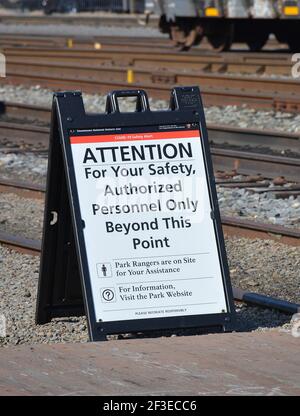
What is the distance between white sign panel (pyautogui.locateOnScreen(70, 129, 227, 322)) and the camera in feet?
20.0

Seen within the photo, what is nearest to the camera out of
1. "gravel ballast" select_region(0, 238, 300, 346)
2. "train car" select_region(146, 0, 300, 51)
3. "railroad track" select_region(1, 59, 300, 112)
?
"gravel ballast" select_region(0, 238, 300, 346)

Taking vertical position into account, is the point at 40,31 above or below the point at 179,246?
above

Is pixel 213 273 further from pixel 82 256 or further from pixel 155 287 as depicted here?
pixel 82 256

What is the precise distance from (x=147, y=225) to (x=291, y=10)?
18.0 meters

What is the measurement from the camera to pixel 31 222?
10.2 m

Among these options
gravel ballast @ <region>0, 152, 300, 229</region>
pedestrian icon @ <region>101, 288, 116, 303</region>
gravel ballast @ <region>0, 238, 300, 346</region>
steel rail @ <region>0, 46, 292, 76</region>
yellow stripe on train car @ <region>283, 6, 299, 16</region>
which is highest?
yellow stripe on train car @ <region>283, 6, 299, 16</region>

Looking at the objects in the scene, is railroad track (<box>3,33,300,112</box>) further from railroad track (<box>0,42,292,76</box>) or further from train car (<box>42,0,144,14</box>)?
train car (<box>42,0,144,14</box>)

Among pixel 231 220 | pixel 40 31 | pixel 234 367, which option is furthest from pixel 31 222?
pixel 40 31

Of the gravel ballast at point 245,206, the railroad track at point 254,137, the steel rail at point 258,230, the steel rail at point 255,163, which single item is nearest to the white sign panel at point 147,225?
the steel rail at point 258,230

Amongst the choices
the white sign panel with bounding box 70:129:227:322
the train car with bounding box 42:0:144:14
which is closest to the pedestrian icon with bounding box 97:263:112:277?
the white sign panel with bounding box 70:129:227:322

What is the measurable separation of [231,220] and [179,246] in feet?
10.9

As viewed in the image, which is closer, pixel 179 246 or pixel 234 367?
pixel 234 367

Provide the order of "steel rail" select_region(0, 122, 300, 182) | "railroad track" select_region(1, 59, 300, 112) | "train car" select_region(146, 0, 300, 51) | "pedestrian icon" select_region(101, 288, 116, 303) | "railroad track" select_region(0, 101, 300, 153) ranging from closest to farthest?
"pedestrian icon" select_region(101, 288, 116, 303) < "steel rail" select_region(0, 122, 300, 182) < "railroad track" select_region(0, 101, 300, 153) < "railroad track" select_region(1, 59, 300, 112) < "train car" select_region(146, 0, 300, 51)

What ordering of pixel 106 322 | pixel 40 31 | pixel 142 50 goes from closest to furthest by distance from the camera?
1. pixel 106 322
2. pixel 142 50
3. pixel 40 31
